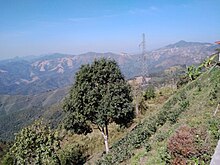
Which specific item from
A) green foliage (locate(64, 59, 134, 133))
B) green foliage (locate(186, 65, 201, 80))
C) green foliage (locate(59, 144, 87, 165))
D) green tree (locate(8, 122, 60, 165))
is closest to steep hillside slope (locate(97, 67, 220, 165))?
green tree (locate(8, 122, 60, 165))

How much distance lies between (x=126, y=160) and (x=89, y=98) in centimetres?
1037

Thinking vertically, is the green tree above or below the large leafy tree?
below

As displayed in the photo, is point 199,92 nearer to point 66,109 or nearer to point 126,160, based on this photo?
point 126,160

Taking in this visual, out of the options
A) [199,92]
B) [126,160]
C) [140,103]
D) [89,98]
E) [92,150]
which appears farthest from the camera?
[140,103]

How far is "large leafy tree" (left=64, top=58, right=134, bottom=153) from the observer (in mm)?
27594

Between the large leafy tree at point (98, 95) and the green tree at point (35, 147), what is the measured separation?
6163mm

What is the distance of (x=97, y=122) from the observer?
2830 cm

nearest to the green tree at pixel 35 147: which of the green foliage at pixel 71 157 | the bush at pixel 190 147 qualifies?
the green foliage at pixel 71 157

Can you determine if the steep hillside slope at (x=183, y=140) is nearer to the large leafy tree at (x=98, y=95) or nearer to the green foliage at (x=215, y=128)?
the green foliage at (x=215, y=128)

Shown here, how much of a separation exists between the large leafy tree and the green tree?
6.16m

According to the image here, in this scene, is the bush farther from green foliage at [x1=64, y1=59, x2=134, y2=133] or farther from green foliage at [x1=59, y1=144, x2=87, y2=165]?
green foliage at [x1=59, y1=144, x2=87, y2=165]

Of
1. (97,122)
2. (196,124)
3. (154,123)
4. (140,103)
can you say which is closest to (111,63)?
(97,122)

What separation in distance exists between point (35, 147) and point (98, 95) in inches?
345

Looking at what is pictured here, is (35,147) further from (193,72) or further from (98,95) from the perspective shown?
(193,72)
